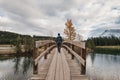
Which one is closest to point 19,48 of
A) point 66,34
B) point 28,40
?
point 28,40

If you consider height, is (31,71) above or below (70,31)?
below

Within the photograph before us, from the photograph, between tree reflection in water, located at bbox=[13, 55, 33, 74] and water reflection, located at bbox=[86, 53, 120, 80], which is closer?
water reflection, located at bbox=[86, 53, 120, 80]

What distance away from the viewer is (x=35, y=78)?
7.48 m

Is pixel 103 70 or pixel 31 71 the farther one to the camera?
pixel 103 70

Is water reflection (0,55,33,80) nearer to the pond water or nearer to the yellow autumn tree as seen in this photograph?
the pond water

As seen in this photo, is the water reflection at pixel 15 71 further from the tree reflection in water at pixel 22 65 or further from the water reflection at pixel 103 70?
the water reflection at pixel 103 70

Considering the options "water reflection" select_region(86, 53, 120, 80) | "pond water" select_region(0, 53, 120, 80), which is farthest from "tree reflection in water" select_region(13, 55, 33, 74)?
"water reflection" select_region(86, 53, 120, 80)

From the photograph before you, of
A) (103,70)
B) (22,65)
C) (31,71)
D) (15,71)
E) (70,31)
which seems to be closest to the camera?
(31,71)

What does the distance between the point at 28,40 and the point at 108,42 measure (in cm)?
8168

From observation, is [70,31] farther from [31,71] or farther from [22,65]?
[31,71]

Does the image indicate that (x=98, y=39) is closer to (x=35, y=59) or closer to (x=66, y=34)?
(x=66, y=34)

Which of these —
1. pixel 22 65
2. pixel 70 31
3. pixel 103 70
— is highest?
pixel 70 31

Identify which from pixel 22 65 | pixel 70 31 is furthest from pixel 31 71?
pixel 70 31

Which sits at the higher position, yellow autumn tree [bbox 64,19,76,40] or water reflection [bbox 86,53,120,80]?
yellow autumn tree [bbox 64,19,76,40]
